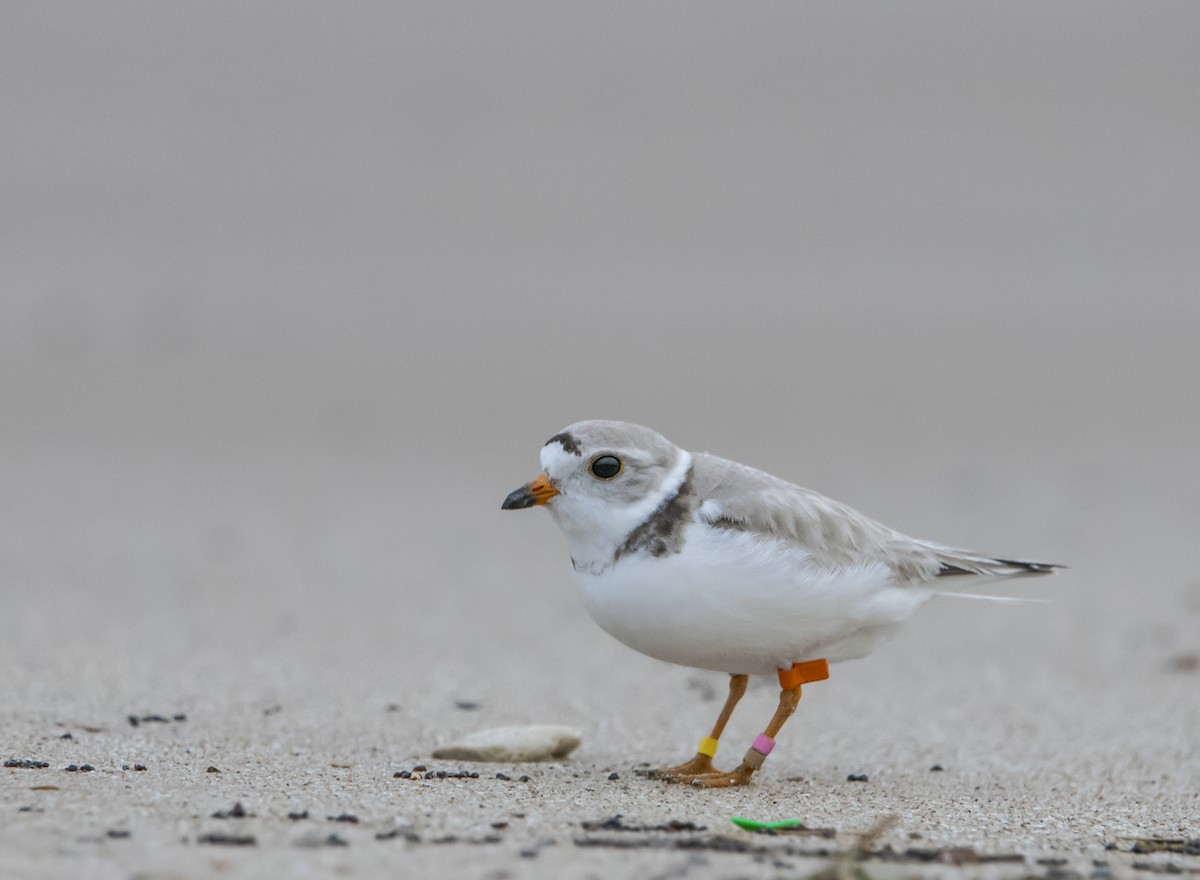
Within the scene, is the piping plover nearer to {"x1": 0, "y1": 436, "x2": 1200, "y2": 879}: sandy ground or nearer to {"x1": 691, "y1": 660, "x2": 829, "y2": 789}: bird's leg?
{"x1": 691, "y1": 660, "x2": 829, "y2": 789}: bird's leg

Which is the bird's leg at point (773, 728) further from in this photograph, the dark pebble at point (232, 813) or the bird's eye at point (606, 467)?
the dark pebble at point (232, 813)

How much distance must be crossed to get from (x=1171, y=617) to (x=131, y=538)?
6.32 m

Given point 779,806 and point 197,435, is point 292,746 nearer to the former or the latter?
point 779,806

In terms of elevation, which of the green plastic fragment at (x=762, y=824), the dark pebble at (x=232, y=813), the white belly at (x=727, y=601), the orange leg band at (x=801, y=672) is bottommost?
the green plastic fragment at (x=762, y=824)

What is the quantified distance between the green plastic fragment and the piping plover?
65 cm

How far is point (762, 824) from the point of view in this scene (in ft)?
11.9

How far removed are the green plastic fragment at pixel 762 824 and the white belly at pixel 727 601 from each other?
645 mm

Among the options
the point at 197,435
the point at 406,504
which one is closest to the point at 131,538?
the point at 406,504

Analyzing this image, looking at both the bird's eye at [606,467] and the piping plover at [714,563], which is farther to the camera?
the bird's eye at [606,467]

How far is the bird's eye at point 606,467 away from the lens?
14.3 ft

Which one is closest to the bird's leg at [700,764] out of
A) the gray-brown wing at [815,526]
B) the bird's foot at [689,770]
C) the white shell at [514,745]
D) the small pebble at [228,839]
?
the bird's foot at [689,770]

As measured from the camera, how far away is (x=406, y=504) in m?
10.6

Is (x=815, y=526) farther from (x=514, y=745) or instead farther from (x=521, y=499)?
(x=514, y=745)

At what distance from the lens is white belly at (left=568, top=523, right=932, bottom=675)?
4.15 metres
